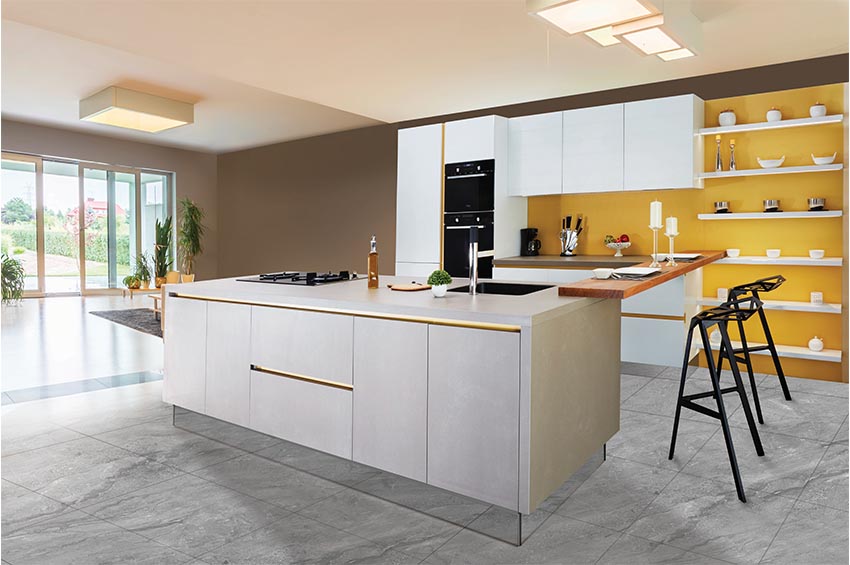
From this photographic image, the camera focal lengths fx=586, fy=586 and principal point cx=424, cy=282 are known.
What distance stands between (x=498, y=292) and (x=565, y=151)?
2765mm

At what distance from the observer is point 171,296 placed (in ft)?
11.3

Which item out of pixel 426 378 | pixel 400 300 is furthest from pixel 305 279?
pixel 426 378

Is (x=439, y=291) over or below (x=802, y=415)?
over

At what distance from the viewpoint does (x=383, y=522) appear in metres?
2.31

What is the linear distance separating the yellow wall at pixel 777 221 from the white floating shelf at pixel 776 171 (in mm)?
170

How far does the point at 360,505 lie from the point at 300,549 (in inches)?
15.6

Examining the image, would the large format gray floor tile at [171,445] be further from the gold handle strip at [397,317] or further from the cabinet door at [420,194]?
the cabinet door at [420,194]

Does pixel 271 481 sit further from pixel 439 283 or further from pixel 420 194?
pixel 420 194

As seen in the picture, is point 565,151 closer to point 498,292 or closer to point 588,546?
point 498,292

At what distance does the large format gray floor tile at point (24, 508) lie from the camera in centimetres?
229

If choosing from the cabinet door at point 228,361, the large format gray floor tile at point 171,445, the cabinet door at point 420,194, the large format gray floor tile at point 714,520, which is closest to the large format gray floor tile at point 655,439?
the large format gray floor tile at point 714,520

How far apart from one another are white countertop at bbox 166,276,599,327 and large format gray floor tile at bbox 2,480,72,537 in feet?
3.85

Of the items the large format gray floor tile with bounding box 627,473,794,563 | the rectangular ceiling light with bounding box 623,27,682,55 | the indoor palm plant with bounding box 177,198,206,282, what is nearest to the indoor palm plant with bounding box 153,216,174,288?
the indoor palm plant with bounding box 177,198,206,282

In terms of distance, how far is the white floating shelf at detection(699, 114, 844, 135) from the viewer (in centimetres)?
451
